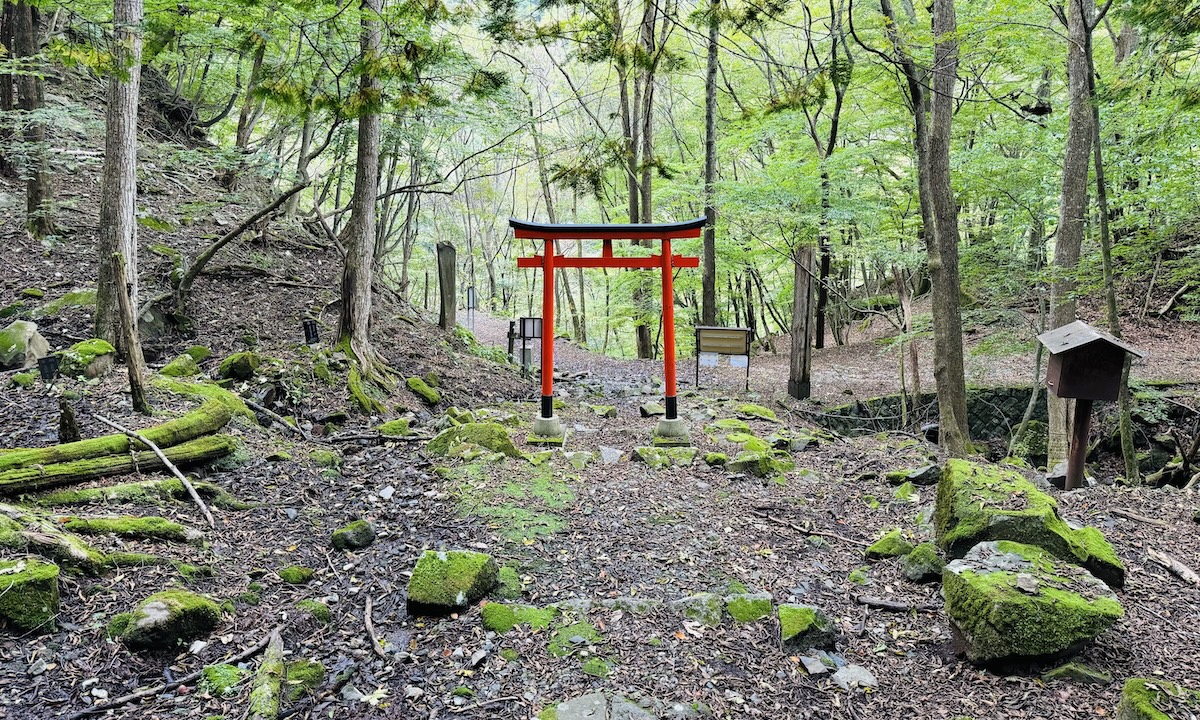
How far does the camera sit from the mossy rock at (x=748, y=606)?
11.3 feet

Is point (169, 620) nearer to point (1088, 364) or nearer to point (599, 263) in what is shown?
point (599, 263)

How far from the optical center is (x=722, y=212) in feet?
36.6

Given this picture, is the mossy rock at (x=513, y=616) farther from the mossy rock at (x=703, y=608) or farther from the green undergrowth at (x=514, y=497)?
the green undergrowth at (x=514, y=497)

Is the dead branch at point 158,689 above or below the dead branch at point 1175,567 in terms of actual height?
above

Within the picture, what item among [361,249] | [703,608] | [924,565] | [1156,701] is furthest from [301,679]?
[361,249]

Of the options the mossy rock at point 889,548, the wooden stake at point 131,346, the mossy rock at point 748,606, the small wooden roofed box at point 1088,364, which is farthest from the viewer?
the wooden stake at point 131,346

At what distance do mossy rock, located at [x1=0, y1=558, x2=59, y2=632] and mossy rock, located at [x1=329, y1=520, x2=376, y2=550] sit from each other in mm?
1525

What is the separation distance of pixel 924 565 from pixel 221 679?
3.94m

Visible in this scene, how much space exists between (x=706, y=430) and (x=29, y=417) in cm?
666

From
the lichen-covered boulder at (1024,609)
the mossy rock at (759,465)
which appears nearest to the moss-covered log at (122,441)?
the mossy rock at (759,465)

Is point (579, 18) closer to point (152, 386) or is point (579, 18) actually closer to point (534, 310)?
point (152, 386)

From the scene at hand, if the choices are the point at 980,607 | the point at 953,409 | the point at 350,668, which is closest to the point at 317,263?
the point at 350,668

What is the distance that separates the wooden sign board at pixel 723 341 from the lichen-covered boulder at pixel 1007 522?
6.20 metres

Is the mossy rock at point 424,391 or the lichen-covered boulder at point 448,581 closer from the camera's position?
the lichen-covered boulder at point 448,581
